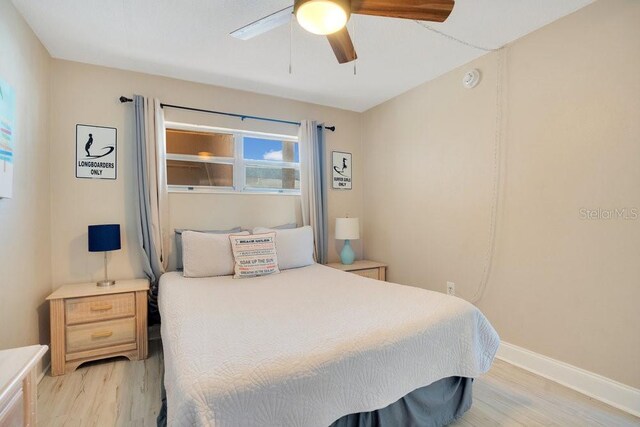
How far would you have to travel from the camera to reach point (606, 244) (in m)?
1.88

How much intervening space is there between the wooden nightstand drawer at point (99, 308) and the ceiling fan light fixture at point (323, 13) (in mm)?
2284

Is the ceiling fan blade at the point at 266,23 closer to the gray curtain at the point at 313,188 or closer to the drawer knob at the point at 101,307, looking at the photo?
the gray curtain at the point at 313,188

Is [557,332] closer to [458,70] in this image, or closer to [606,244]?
[606,244]

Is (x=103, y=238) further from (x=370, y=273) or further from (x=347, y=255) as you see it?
(x=370, y=273)

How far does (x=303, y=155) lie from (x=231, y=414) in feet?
9.13

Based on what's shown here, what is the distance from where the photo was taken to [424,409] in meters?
1.54

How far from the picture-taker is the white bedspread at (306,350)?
101 cm

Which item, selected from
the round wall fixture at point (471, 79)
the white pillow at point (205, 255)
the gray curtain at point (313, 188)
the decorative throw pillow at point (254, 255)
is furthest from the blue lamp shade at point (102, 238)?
the round wall fixture at point (471, 79)

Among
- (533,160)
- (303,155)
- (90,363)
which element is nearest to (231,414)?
(90,363)

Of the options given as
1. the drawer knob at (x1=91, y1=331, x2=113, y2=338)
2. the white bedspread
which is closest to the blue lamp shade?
the drawer knob at (x1=91, y1=331, x2=113, y2=338)

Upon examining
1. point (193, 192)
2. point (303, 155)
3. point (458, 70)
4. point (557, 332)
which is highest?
point (458, 70)

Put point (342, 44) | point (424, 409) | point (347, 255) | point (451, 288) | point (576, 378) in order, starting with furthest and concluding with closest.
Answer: point (347, 255)
point (451, 288)
point (576, 378)
point (342, 44)
point (424, 409)

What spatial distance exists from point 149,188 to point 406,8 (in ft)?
7.79

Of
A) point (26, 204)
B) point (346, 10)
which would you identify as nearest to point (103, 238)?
point (26, 204)
